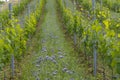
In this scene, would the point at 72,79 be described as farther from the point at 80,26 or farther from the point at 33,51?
the point at 33,51

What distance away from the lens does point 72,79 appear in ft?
28.1

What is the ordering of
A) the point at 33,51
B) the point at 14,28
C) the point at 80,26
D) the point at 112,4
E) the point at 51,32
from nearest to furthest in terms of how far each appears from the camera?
1. the point at 14,28
2. the point at 80,26
3. the point at 33,51
4. the point at 51,32
5. the point at 112,4

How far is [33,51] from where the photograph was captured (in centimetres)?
1284

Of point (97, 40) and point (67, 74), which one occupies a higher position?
point (97, 40)

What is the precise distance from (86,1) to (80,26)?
51.2ft

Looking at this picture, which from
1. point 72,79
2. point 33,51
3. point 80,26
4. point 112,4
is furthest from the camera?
point 112,4

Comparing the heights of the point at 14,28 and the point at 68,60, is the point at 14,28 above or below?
above

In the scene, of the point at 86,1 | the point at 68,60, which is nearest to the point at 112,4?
the point at 86,1

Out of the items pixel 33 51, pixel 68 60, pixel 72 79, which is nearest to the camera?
pixel 72 79

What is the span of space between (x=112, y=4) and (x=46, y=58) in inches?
661

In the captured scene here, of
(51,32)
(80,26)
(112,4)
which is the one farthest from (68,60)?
(112,4)

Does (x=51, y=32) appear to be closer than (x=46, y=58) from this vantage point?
No

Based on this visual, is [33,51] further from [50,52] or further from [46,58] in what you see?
[46,58]

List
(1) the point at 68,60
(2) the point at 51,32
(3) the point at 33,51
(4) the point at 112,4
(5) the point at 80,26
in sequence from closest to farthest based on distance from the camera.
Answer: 1. (1) the point at 68,60
2. (5) the point at 80,26
3. (3) the point at 33,51
4. (2) the point at 51,32
5. (4) the point at 112,4
